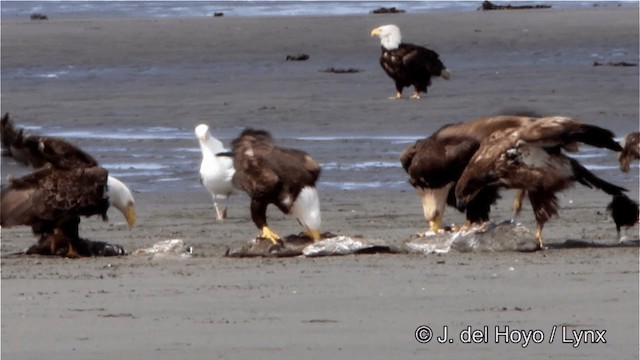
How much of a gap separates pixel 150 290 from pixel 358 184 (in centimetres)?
600

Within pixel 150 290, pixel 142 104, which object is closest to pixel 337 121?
pixel 142 104

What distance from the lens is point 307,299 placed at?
8461 millimetres

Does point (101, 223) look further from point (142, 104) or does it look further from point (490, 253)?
point (142, 104)

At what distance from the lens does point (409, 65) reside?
912 inches

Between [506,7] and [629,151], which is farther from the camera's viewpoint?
[506,7]

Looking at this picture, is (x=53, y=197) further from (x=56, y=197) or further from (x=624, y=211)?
(x=624, y=211)

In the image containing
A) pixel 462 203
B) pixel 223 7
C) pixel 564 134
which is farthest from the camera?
pixel 223 7

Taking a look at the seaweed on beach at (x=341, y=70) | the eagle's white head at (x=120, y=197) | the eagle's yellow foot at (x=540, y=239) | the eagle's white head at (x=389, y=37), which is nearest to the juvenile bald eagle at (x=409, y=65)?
the eagle's white head at (x=389, y=37)

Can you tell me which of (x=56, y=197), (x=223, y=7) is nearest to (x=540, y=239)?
(x=56, y=197)

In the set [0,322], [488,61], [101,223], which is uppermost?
Answer: [0,322]

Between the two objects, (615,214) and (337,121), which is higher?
(615,214)

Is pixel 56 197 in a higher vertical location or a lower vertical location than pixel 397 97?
higher

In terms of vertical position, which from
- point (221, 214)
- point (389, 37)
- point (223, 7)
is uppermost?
point (221, 214)

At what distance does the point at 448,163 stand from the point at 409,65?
Result: 12493mm
